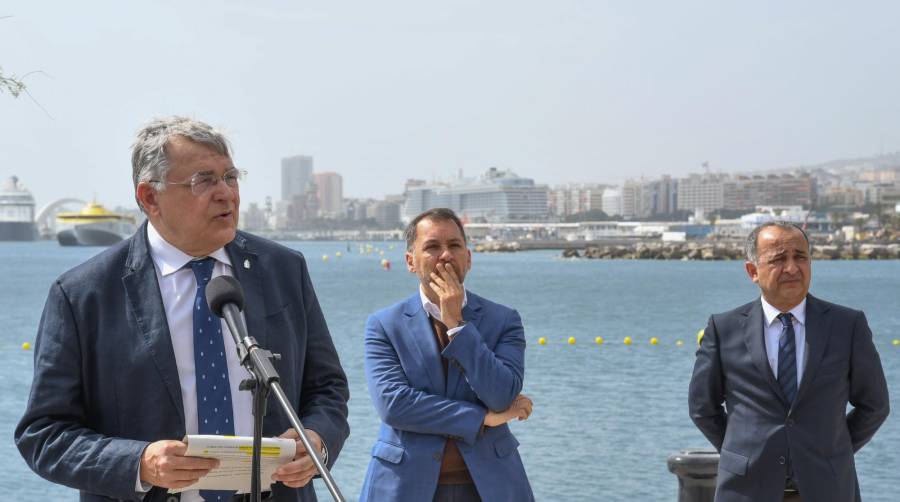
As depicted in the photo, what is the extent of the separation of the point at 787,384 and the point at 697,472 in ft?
5.63

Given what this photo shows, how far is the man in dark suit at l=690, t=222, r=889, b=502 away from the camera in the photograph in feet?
13.1

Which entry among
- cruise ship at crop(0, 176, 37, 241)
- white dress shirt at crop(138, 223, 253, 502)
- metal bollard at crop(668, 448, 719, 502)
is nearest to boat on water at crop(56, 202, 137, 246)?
cruise ship at crop(0, 176, 37, 241)

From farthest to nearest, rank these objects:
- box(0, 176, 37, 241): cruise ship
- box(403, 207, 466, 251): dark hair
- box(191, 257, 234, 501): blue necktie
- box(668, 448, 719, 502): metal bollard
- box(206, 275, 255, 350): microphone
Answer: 1. box(0, 176, 37, 241): cruise ship
2. box(668, 448, 719, 502): metal bollard
3. box(403, 207, 466, 251): dark hair
4. box(191, 257, 234, 501): blue necktie
5. box(206, 275, 255, 350): microphone

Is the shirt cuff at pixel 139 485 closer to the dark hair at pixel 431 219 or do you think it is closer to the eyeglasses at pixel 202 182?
the eyeglasses at pixel 202 182

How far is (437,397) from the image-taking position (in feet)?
12.9

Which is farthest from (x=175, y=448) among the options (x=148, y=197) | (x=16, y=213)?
(x=16, y=213)

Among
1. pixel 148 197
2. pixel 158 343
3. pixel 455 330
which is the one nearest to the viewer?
pixel 158 343

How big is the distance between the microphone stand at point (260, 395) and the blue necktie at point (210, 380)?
0.42m

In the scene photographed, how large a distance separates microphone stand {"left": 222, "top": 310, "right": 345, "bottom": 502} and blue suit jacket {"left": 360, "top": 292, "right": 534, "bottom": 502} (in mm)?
1509

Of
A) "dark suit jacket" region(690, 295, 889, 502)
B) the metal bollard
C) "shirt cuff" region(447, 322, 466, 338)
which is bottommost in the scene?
the metal bollard

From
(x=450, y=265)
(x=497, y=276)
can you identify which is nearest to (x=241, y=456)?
(x=450, y=265)

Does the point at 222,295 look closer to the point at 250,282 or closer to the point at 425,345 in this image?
the point at 250,282

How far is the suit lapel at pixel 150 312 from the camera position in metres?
2.74

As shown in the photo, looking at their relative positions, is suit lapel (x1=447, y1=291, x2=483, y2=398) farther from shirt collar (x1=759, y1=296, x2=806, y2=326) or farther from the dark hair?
shirt collar (x1=759, y1=296, x2=806, y2=326)
